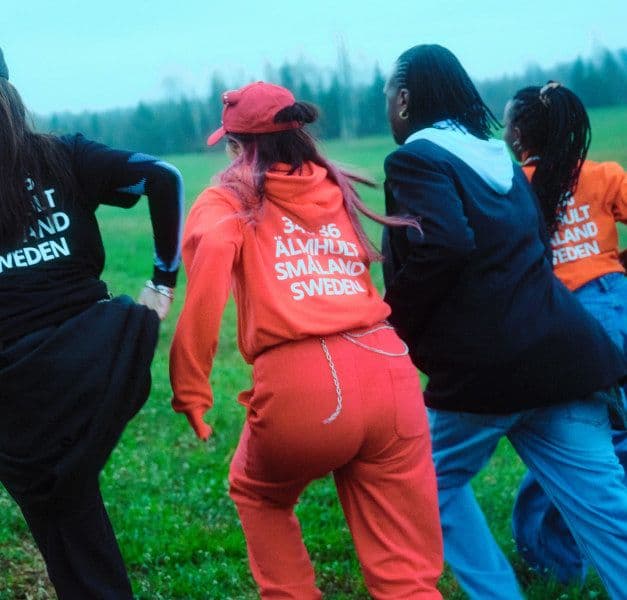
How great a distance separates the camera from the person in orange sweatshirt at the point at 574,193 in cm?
376

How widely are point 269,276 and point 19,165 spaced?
674mm

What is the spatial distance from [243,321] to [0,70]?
87 centimetres

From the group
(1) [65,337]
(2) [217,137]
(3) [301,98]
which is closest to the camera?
(1) [65,337]

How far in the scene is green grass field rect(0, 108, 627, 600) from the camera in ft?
13.4

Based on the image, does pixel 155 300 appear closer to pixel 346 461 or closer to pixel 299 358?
pixel 299 358

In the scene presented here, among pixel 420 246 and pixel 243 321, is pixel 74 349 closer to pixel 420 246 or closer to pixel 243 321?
pixel 243 321

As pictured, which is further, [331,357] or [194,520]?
[194,520]

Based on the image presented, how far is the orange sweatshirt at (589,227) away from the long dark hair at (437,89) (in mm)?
565

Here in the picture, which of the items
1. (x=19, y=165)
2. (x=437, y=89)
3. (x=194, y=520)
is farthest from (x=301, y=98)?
(x=19, y=165)

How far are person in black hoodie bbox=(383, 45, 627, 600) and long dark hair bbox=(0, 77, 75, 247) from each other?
91cm

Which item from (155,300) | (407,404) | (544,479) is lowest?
(544,479)

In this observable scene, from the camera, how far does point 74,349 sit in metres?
2.80

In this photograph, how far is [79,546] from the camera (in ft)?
9.72

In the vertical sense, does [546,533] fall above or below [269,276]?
below
